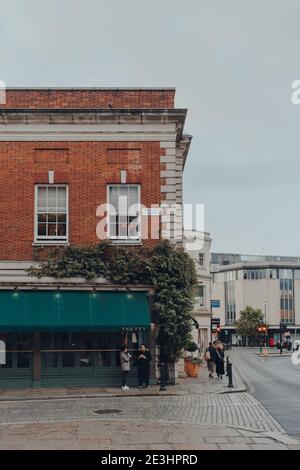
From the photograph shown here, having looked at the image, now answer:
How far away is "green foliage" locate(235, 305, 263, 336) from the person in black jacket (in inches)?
3521

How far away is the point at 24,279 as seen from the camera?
2570 cm

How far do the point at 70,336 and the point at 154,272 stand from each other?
380 cm

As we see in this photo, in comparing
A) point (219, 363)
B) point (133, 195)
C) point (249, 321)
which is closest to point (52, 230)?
point (133, 195)

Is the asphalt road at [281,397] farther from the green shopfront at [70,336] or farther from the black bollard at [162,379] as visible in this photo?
the green shopfront at [70,336]

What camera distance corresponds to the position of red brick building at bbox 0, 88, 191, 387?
2578cm

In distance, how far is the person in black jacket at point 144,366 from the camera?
81.4 ft

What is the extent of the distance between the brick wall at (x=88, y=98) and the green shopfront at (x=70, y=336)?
23.4ft

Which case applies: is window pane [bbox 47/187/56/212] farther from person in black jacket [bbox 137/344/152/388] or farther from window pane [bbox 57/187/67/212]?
person in black jacket [bbox 137/344/152/388]

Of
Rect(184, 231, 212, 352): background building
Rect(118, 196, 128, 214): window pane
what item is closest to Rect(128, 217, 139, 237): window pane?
Rect(118, 196, 128, 214): window pane

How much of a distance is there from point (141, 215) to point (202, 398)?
7.48 meters

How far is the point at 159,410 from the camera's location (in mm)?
18859

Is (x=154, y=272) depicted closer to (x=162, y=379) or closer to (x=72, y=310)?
(x=72, y=310)

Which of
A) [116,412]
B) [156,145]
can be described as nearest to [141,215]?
[156,145]
